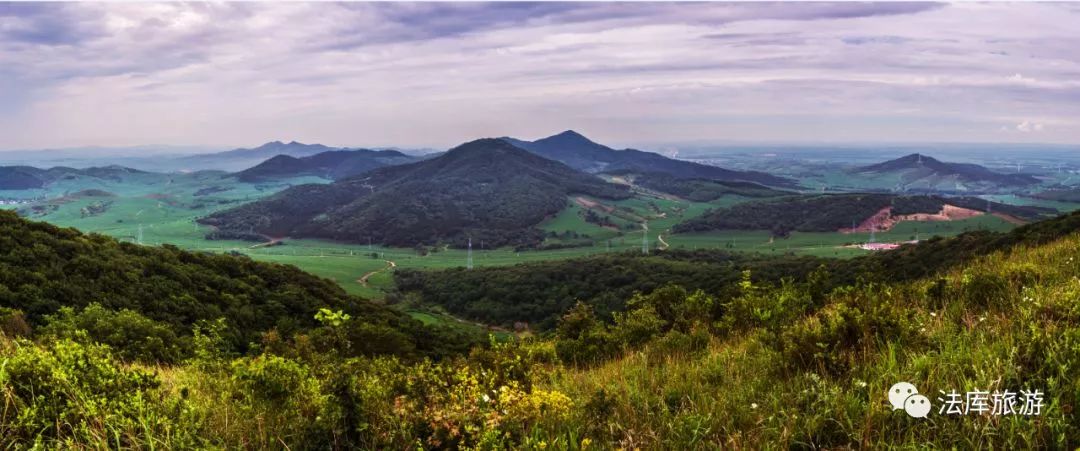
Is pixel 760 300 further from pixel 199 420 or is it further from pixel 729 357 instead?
pixel 199 420

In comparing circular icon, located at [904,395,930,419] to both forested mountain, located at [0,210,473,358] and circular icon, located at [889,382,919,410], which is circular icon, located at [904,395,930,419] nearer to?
circular icon, located at [889,382,919,410]

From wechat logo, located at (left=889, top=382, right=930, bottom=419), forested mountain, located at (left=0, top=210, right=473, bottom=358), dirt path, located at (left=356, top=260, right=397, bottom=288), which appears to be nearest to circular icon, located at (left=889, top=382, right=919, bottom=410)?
wechat logo, located at (left=889, top=382, right=930, bottom=419)

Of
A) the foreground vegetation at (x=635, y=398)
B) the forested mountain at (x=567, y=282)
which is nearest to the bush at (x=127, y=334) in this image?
the foreground vegetation at (x=635, y=398)

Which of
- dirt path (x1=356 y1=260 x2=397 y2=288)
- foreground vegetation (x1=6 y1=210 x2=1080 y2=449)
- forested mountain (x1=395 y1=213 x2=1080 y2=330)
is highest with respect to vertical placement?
foreground vegetation (x1=6 y1=210 x2=1080 y2=449)

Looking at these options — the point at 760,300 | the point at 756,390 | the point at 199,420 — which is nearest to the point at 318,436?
the point at 199,420

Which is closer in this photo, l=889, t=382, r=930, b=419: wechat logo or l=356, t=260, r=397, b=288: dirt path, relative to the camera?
l=889, t=382, r=930, b=419: wechat logo
